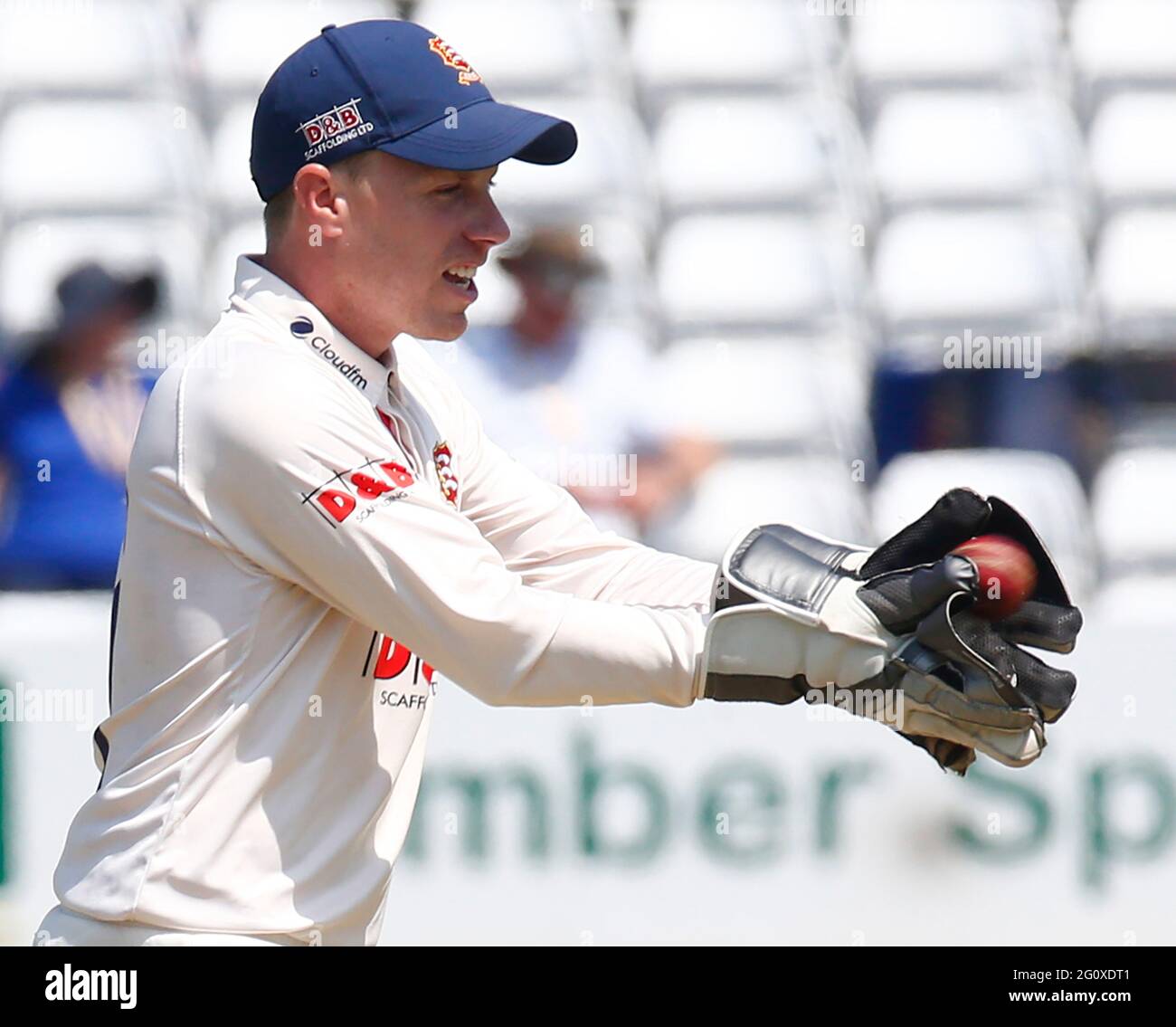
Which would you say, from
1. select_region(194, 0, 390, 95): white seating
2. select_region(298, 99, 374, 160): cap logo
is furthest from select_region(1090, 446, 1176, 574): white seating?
select_region(298, 99, 374, 160): cap logo

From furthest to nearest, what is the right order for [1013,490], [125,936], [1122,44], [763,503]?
[1122,44], [763,503], [1013,490], [125,936]

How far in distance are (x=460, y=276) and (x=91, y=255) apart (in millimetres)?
2809

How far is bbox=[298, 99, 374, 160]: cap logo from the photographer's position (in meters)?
2.15

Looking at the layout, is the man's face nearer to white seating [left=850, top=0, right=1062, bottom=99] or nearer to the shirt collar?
the shirt collar

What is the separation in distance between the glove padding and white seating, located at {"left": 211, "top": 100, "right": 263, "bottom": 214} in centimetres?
332

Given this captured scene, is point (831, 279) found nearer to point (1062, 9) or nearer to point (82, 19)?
point (1062, 9)

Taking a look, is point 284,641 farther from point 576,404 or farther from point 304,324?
point 576,404

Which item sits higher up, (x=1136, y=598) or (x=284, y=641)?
(x=1136, y=598)

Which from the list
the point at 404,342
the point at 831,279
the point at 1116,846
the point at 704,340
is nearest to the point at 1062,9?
the point at 831,279

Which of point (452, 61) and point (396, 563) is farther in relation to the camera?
point (452, 61)

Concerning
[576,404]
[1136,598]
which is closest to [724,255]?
[576,404]

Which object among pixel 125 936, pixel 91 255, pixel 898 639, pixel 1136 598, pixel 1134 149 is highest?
pixel 1134 149

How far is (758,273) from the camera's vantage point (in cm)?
516

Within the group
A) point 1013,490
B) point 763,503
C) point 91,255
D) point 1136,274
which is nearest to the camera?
point 1013,490
